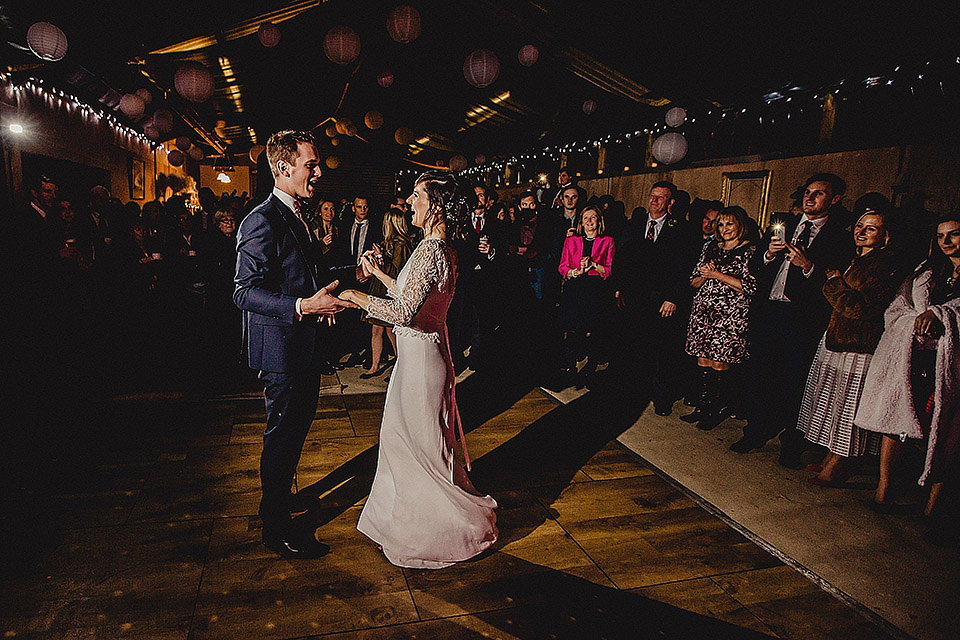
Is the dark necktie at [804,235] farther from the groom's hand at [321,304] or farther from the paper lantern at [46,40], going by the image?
the paper lantern at [46,40]

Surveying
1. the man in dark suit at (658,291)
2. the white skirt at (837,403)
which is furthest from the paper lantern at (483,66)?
the white skirt at (837,403)

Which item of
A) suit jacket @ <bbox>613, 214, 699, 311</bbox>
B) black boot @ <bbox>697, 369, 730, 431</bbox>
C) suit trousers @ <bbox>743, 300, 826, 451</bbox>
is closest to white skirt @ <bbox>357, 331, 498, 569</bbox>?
suit trousers @ <bbox>743, 300, 826, 451</bbox>

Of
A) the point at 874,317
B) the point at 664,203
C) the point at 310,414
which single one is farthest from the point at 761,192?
the point at 310,414

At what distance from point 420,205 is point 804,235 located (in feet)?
9.21

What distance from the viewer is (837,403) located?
3.03 meters

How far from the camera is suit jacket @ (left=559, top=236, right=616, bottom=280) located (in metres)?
4.76

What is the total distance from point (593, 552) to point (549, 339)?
4159 mm

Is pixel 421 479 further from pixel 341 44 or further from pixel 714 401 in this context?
pixel 341 44

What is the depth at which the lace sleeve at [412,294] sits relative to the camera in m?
2.15

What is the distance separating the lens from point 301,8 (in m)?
7.75

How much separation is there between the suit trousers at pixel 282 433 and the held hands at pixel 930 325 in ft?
9.76

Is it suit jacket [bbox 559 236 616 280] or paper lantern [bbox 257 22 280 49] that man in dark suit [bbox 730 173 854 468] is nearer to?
suit jacket [bbox 559 236 616 280]

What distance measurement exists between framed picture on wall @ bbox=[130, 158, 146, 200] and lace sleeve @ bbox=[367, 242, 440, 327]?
13769 mm

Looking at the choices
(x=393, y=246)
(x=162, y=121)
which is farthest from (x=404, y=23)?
(x=162, y=121)
